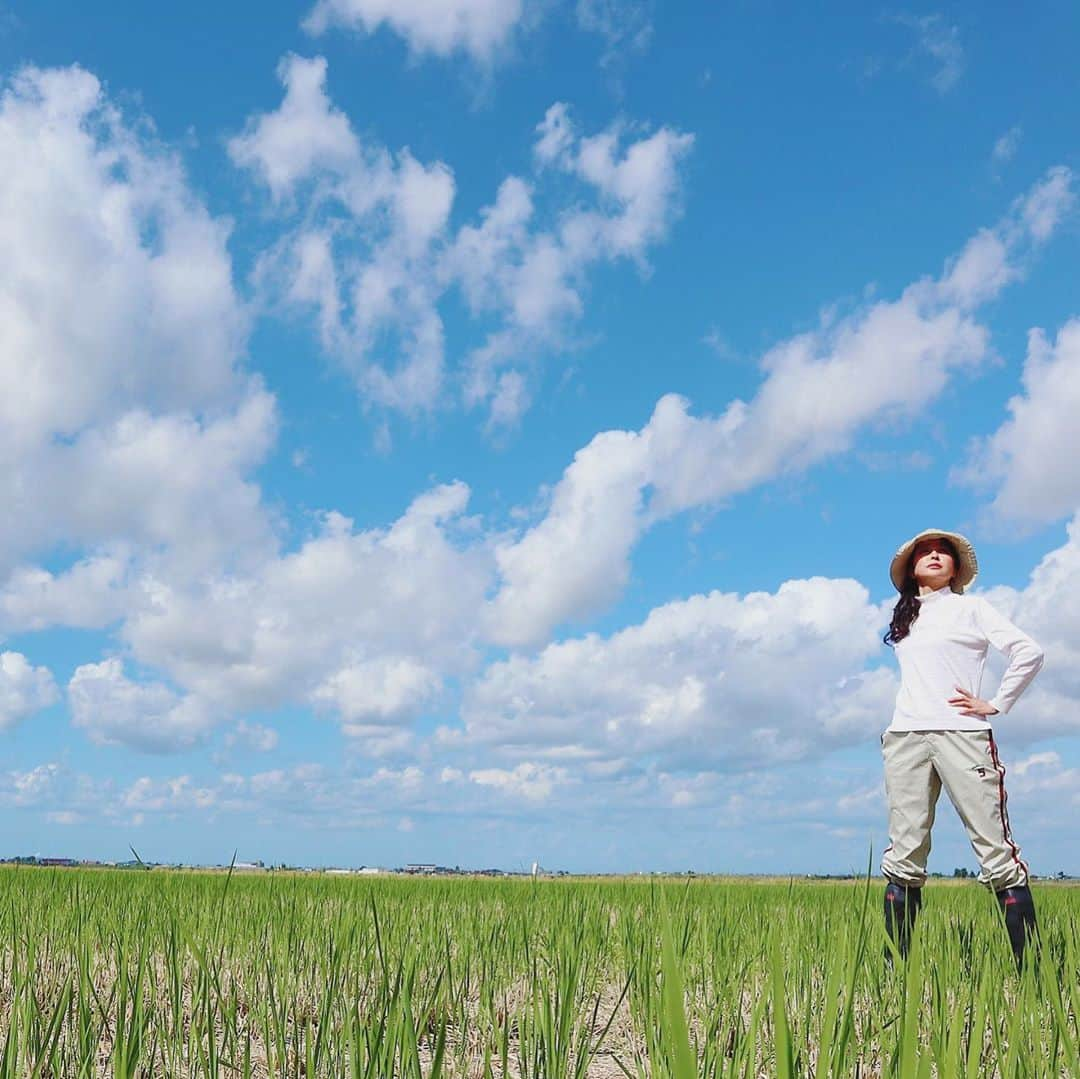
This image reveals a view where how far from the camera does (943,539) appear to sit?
4.63 meters

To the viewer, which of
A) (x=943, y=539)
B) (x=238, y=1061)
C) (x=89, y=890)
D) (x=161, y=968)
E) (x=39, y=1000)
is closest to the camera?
(x=238, y=1061)

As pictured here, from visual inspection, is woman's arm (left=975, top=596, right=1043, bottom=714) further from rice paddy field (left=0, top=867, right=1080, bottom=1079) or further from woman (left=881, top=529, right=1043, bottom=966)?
rice paddy field (left=0, top=867, right=1080, bottom=1079)

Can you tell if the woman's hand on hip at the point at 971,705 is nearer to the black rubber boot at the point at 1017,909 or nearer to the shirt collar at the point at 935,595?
the shirt collar at the point at 935,595

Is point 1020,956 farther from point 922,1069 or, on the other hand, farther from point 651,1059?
point 922,1069

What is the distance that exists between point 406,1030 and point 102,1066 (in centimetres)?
144

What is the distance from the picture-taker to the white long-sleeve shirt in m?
4.17

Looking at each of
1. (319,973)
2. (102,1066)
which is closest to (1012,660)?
(319,973)

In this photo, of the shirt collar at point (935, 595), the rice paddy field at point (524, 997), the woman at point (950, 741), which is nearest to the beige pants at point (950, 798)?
the woman at point (950, 741)

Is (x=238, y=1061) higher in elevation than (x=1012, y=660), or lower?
lower

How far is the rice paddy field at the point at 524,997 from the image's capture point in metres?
1.57

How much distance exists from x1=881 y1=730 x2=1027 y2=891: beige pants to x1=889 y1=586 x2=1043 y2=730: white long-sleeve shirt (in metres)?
0.07

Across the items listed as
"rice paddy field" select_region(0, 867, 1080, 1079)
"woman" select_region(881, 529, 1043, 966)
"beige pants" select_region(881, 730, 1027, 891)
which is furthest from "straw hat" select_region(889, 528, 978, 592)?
"rice paddy field" select_region(0, 867, 1080, 1079)

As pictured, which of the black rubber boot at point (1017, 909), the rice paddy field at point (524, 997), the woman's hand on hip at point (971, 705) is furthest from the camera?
the woman's hand on hip at point (971, 705)

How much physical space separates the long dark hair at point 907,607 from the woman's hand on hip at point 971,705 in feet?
1.37
